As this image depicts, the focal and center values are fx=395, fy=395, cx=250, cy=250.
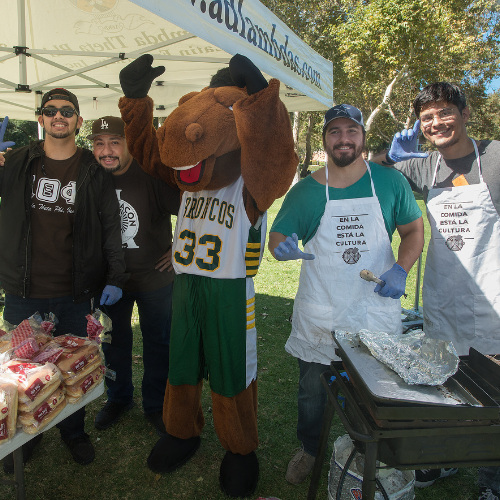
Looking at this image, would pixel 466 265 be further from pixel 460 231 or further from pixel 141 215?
pixel 141 215

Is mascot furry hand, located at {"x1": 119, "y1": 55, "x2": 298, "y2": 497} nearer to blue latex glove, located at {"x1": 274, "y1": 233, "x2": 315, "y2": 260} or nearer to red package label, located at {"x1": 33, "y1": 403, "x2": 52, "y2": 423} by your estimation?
blue latex glove, located at {"x1": 274, "y1": 233, "x2": 315, "y2": 260}

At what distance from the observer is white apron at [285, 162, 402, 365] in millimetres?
2131

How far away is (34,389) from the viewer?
1591 millimetres

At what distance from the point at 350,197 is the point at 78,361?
63.4 inches

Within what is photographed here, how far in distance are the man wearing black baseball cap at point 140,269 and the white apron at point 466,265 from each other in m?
1.69

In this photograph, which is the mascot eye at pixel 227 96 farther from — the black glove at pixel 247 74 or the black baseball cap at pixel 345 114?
the black baseball cap at pixel 345 114

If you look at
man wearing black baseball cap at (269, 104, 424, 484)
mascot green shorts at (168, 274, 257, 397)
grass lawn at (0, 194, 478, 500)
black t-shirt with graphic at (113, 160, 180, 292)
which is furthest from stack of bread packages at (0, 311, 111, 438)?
man wearing black baseball cap at (269, 104, 424, 484)

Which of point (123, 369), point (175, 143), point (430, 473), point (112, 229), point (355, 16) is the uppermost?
point (355, 16)

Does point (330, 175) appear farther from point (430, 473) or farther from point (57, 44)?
point (57, 44)

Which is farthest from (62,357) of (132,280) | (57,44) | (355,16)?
(355,16)

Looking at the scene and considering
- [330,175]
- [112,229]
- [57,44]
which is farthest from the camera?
[57,44]

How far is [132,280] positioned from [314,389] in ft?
4.44

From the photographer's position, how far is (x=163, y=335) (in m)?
2.78

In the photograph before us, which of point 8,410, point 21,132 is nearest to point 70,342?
point 8,410
